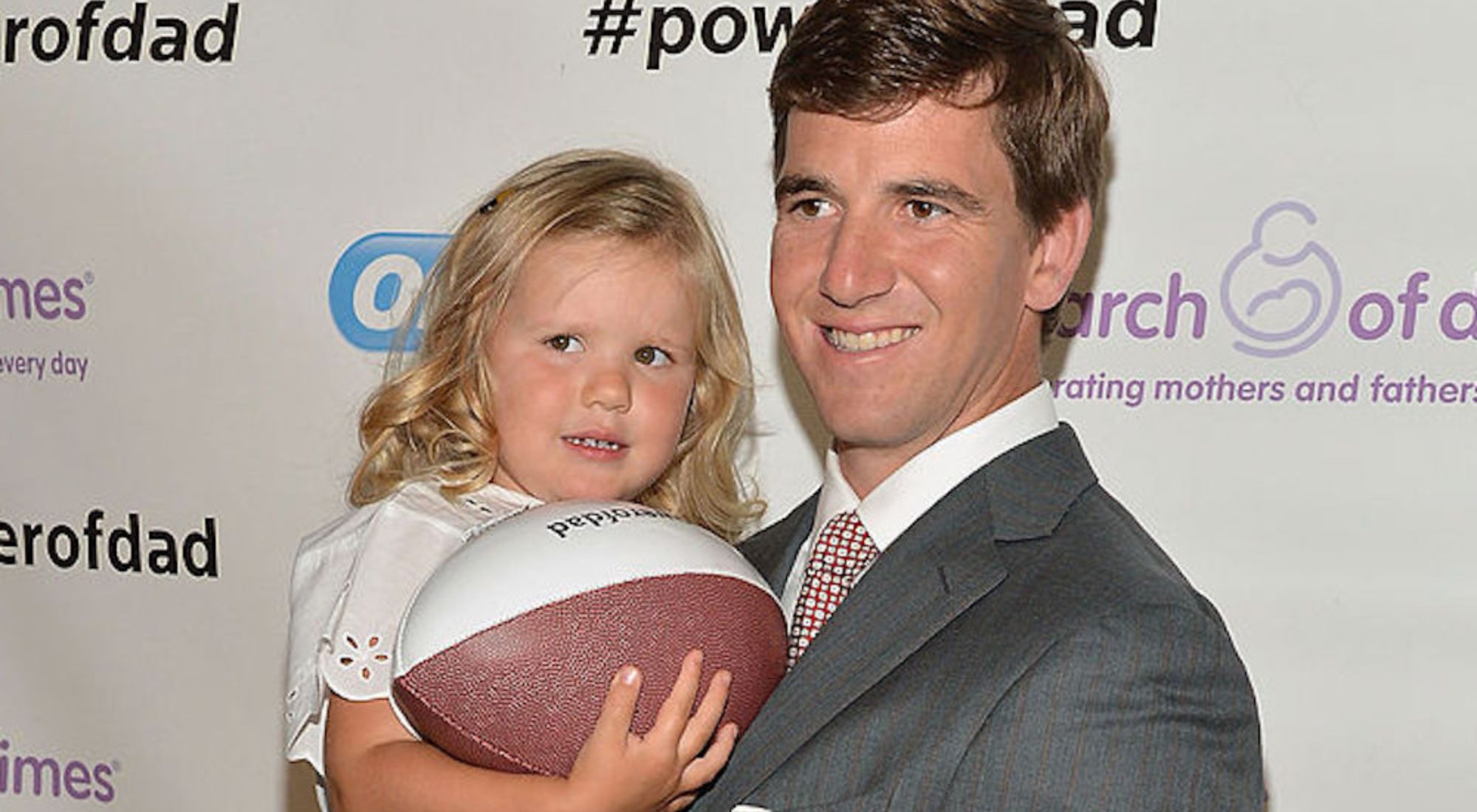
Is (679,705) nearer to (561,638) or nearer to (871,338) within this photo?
(561,638)

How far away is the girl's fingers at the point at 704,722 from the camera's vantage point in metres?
1.50

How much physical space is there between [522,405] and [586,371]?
2.9 inches

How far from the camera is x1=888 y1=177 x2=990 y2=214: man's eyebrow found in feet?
5.22

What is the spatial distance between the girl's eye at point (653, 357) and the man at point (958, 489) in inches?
10.4

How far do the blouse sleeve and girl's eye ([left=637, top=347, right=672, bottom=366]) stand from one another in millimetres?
254

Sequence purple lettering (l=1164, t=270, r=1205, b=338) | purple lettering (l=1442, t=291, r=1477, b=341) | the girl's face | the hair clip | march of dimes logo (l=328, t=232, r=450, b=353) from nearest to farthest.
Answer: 1. the girl's face
2. the hair clip
3. purple lettering (l=1442, t=291, r=1477, b=341)
4. purple lettering (l=1164, t=270, r=1205, b=338)
5. march of dimes logo (l=328, t=232, r=450, b=353)

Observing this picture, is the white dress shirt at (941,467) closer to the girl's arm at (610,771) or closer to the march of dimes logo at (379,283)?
the girl's arm at (610,771)

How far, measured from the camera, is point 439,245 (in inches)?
105

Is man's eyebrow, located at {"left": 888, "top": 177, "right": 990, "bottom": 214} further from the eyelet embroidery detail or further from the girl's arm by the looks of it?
the eyelet embroidery detail

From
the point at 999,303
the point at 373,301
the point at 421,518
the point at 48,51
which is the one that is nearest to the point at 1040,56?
the point at 999,303

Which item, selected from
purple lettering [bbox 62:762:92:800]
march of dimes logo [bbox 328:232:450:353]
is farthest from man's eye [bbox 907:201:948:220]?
purple lettering [bbox 62:762:92:800]

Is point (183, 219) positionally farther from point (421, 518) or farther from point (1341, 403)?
point (1341, 403)

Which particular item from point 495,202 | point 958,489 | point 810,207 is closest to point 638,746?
point 958,489

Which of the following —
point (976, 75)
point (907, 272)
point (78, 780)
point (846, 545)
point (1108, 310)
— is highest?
point (976, 75)
